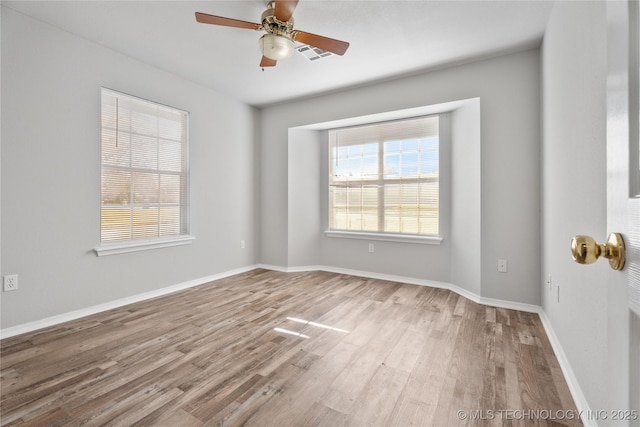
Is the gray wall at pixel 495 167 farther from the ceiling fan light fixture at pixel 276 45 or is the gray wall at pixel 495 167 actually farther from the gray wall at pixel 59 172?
the gray wall at pixel 59 172

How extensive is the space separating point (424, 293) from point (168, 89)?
157 inches

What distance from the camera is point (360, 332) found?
2.45 meters

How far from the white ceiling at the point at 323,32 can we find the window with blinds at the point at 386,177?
90cm

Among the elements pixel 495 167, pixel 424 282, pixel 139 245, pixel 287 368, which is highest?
pixel 495 167

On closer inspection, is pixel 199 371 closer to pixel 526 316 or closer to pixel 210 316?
pixel 210 316

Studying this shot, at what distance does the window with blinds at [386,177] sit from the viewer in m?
3.92

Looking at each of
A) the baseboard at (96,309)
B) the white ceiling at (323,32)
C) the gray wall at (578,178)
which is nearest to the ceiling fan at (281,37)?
the white ceiling at (323,32)

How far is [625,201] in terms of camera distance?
498mm

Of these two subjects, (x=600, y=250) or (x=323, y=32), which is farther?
(x=323, y=32)

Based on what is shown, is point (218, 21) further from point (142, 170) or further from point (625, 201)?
point (625, 201)

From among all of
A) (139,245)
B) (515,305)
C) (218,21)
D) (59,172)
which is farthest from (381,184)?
(59,172)

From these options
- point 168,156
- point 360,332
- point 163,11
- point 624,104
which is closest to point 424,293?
point 360,332

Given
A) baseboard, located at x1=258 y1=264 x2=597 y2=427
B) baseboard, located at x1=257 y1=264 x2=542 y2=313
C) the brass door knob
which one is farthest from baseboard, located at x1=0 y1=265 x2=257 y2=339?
the brass door knob

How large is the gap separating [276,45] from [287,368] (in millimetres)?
2421
